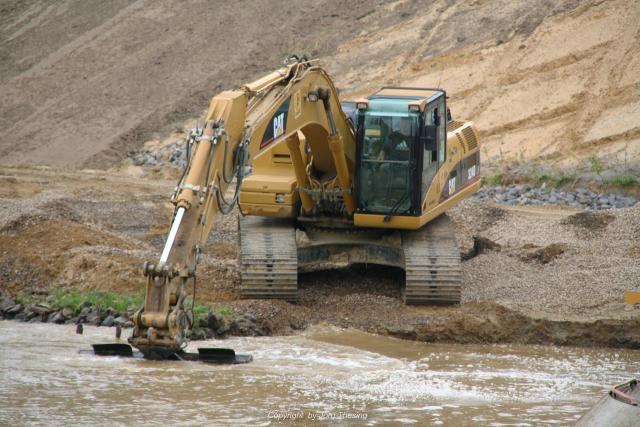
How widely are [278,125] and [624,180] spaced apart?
12.1 meters

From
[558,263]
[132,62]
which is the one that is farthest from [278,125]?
[132,62]

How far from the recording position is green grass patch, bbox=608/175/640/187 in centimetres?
2305

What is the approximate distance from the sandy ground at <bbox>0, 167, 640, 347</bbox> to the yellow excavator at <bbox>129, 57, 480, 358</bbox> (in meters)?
0.50

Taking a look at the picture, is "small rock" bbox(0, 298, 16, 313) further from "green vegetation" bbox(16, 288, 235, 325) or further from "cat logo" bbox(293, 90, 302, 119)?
"cat logo" bbox(293, 90, 302, 119)

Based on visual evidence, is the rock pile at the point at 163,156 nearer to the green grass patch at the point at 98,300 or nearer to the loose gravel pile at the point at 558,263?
the loose gravel pile at the point at 558,263

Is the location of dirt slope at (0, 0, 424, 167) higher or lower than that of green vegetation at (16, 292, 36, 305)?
higher

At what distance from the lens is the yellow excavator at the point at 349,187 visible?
45.5 feet

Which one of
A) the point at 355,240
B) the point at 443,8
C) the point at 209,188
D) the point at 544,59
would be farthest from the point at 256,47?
the point at 209,188

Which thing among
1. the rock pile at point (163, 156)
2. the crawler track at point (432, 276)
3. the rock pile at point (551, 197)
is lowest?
the crawler track at point (432, 276)

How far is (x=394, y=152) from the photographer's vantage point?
14.7m

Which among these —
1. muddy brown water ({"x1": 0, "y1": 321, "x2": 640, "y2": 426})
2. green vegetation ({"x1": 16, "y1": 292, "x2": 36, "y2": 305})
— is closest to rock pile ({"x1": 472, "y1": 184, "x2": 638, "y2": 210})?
muddy brown water ({"x1": 0, "y1": 321, "x2": 640, "y2": 426})

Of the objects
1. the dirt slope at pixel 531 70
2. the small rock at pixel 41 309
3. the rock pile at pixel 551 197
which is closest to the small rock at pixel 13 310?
the small rock at pixel 41 309

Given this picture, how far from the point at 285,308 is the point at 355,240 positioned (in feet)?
5.44

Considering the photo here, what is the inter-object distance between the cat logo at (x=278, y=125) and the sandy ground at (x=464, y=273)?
7.30ft
